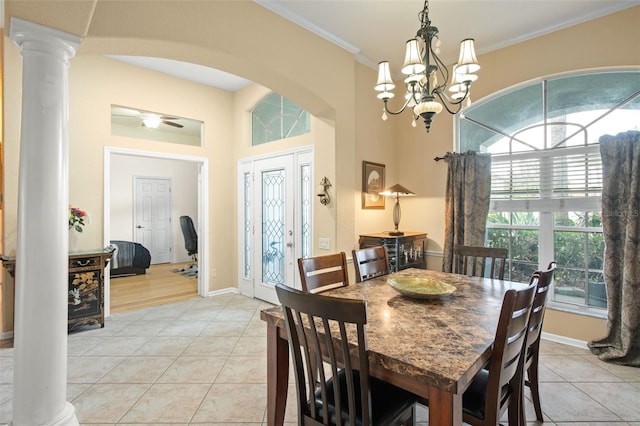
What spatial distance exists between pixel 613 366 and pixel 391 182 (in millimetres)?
2740

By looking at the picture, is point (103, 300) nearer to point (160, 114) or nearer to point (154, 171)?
point (160, 114)

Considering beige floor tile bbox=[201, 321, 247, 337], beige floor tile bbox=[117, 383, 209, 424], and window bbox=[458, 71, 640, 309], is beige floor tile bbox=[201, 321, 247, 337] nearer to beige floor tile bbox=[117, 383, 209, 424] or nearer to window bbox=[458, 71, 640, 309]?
beige floor tile bbox=[117, 383, 209, 424]

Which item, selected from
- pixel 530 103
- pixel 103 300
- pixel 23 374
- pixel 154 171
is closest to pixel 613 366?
pixel 530 103

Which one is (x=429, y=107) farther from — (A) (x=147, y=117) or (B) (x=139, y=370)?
(A) (x=147, y=117)

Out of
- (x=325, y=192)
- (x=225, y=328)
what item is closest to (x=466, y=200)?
(x=325, y=192)

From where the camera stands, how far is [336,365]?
1182 mm

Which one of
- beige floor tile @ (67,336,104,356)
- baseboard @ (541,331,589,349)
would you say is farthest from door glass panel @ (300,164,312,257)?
baseboard @ (541,331,589,349)

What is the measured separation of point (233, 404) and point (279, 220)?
8.13 feet

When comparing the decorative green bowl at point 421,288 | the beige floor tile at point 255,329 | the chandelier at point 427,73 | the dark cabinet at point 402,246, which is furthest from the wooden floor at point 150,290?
the chandelier at point 427,73

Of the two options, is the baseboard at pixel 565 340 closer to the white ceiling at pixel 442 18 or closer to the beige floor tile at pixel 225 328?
the white ceiling at pixel 442 18

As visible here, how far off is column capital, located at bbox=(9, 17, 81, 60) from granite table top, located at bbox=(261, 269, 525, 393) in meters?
1.87

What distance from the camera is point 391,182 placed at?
13.7 feet

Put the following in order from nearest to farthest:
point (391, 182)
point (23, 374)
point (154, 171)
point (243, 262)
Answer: point (23, 374)
point (391, 182)
point (243, 262)
point (154, 171)

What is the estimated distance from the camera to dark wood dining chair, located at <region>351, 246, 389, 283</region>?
2.41m
